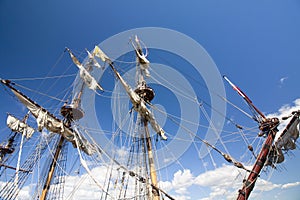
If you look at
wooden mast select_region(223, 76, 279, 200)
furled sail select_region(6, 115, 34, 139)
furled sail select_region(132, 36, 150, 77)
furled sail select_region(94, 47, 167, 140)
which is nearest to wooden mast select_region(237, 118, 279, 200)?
wooden mast select_region(223, 76, 279, 200)

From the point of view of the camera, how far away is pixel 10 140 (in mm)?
22641

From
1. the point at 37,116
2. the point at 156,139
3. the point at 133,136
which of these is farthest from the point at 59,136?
the point at 156,139

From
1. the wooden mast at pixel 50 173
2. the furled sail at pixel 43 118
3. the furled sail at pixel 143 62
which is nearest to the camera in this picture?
the furled sail at pixel 43 118

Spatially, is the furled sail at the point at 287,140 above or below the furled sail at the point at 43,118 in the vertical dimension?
below

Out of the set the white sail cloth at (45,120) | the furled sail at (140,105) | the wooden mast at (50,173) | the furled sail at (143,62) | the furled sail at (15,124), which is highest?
the furled sail at (143,62)

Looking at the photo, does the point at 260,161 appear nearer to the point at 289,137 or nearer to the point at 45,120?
the point at 289,137

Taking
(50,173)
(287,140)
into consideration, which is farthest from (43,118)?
(287,140)

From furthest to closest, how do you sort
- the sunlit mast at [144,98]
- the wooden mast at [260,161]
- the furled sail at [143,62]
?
1. the furled sail at [143,62]
2. the sunlit mast at [144,98]
3. the wooden mast at [260,161]

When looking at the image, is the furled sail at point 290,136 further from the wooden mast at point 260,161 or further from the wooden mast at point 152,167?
the wooden mast at point 152,167

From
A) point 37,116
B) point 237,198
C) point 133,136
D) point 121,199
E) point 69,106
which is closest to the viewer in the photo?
point 237,198

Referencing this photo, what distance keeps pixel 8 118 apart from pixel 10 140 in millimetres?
6133

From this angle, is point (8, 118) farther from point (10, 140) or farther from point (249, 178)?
point (249, 178)

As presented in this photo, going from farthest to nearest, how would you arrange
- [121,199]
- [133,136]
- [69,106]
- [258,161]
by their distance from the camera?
[69,106] < [133,136] < [121,199] < [258,161]

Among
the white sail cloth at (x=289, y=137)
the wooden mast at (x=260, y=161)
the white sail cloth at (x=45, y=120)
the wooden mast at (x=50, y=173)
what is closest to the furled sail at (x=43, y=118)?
the white sail cloth at (x=45, y=120)
